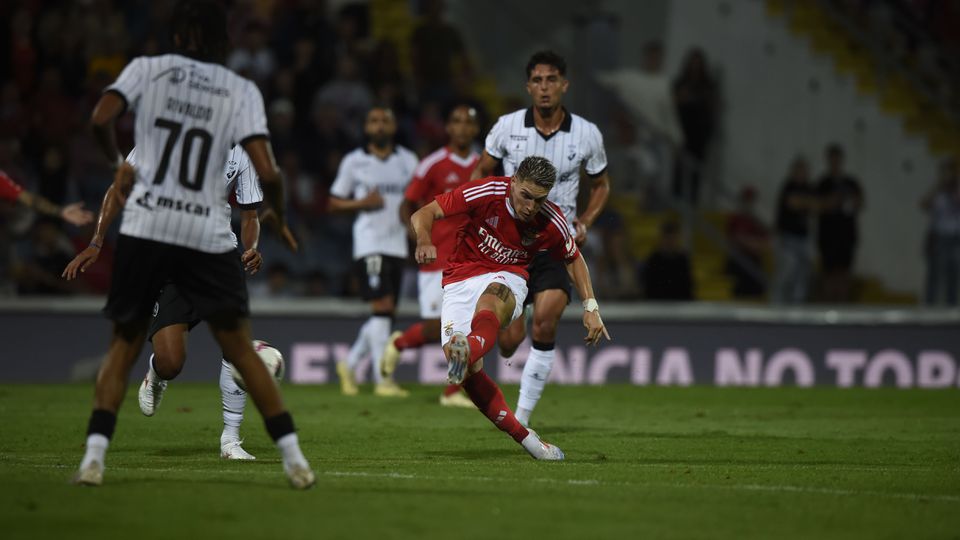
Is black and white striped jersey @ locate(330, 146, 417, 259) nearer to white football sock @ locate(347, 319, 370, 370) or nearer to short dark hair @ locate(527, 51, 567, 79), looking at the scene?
white football sock @ locate(347, 319, 370, 370)

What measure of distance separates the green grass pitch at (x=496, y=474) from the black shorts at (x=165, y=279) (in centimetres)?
90

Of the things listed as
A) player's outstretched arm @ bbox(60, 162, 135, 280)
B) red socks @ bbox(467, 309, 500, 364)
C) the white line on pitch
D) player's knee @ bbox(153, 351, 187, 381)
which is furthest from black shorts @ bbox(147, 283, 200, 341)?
red socks @ bbox(467, 309, 500, 364)

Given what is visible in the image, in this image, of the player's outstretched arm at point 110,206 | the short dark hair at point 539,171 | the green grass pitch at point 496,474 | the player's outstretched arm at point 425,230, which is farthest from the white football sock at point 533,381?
the player's outstretched arm at point 110,206

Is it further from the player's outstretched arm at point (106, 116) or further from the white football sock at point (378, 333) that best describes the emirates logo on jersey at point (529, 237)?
the white football sock at point (378, 333)

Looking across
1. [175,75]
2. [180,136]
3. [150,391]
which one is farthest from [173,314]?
[175,75]

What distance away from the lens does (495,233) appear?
33.4 ft

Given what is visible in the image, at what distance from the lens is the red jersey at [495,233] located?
1005cm

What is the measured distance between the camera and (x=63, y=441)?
1119 centimetres

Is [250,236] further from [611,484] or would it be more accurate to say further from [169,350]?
[611,484]

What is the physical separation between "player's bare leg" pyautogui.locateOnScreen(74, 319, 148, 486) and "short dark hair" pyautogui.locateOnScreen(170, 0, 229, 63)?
4.51 feet

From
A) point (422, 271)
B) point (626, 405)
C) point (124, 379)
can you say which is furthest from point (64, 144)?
point (124, 379)

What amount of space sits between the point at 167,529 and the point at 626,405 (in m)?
8.75

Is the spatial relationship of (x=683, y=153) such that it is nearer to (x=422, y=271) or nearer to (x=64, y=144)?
(x=422, y=271)

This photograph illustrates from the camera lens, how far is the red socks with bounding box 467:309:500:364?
940 centimetres
